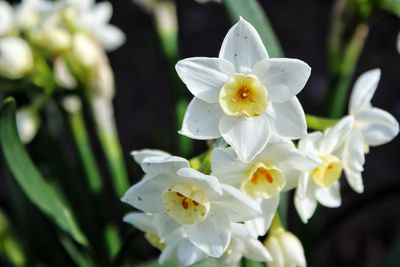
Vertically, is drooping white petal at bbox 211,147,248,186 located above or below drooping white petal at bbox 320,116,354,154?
above

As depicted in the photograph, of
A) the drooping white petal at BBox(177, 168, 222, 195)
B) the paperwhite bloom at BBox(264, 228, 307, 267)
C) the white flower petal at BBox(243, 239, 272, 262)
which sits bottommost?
the paperwhite bloom at BBox(264, 228, 307, 267)

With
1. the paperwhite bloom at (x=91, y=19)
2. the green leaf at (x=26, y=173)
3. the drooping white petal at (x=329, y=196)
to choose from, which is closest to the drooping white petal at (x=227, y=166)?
the drooping white petal at (x=329, y=196)

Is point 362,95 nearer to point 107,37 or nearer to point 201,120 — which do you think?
point 201,120

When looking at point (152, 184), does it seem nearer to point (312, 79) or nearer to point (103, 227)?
point (103, 227)

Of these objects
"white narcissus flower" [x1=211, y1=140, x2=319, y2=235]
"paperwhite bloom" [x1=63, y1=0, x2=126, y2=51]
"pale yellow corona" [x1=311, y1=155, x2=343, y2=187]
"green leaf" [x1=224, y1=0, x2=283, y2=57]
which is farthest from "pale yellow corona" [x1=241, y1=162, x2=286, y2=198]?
"paperwhite bloom" [x1=63, y1=0, x2=126, y2=51]

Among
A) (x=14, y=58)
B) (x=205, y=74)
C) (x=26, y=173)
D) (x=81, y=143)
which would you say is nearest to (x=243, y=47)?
(x=205, y=74)

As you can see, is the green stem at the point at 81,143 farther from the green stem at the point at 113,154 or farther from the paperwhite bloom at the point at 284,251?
the paperwhite bloom at the point at 284,251

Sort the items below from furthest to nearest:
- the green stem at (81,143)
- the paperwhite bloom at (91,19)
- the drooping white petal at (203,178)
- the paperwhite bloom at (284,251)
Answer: the green stem at (81,143)
the paperwhite bloom at (91,19)
the paperwhite bloom at (284,251)
the drooping white petal at (203,178)

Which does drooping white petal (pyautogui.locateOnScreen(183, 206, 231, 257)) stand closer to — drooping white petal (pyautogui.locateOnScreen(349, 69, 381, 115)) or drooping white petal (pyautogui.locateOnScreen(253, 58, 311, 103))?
drooping white petal (pyautogui.locateOnScreen(253, 58, 311, 103))
